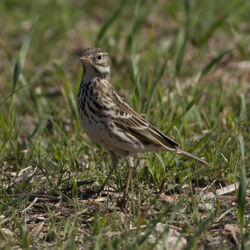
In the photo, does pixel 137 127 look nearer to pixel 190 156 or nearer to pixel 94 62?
pixel 190 156

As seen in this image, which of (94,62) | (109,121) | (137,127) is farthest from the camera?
(94,62)

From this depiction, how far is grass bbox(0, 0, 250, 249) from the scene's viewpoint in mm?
4086

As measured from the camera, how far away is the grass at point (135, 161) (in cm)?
409

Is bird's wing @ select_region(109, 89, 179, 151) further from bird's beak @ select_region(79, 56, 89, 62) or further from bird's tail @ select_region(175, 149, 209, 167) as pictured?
bird's beak @ select_region(79, 56, 89, 62)

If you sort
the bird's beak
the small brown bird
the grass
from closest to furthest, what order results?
the grass, the small brown bird, the bird's beak

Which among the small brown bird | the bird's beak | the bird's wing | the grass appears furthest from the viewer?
the bird's beak

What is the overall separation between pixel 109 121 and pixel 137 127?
14.5 inches

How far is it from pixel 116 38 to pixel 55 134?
2.62 m

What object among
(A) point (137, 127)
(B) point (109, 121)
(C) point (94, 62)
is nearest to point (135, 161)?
(A) point (137, 127)

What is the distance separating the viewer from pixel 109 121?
475cm

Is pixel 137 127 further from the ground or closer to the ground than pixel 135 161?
further from the ground

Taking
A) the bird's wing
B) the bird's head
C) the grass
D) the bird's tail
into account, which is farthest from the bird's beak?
the bird's tail

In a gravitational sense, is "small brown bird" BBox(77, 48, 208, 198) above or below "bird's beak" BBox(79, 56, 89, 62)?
below

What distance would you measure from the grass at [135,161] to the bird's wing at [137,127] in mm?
209
